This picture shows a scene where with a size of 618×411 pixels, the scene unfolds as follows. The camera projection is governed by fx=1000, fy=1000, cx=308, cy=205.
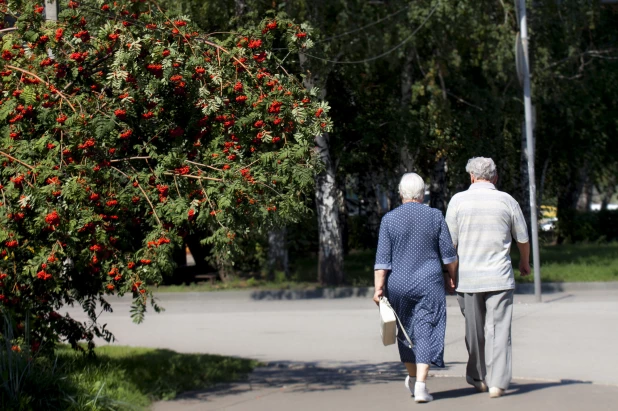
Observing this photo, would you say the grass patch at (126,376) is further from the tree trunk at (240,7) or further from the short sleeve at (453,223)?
the tree trunk at (240,7)

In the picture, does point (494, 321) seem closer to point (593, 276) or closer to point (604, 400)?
point (604, 400)

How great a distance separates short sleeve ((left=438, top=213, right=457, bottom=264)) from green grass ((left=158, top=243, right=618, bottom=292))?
10.8 meters

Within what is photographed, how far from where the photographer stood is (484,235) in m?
6.91

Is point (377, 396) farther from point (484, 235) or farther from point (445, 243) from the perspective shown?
point (484, 235)

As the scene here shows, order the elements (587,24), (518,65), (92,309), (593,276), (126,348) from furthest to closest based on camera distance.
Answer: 1. (587,24)
2. (593,276)
3. (518,65)
4. (126,348)
5. (92,309)

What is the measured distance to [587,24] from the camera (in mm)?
21656

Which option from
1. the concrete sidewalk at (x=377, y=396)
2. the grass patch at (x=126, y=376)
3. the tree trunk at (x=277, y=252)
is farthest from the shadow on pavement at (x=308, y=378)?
the tree trunk at (x=277, y=252)

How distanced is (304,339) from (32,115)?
18.2 feet

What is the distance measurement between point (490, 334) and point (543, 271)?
1213cm

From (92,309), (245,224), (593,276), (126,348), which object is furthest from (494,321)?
(593,276)

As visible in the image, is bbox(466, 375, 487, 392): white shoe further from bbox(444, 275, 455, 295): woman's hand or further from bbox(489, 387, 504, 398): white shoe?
bbox(444, 275, 455, 295): woman's hand

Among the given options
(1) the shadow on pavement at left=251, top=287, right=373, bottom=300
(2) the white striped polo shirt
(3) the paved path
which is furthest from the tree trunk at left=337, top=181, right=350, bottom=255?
(2) the white striped polo shirt

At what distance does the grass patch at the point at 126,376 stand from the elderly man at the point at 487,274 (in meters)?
2.29

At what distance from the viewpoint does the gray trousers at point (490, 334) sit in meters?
6.80
